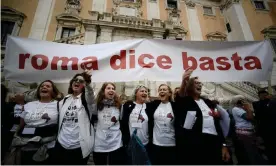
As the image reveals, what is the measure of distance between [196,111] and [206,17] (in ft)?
50.8

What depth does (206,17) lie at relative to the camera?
15.2 metres

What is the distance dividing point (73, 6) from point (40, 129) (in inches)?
521

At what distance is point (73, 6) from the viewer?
1298 cm

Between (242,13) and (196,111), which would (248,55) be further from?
(242,13)

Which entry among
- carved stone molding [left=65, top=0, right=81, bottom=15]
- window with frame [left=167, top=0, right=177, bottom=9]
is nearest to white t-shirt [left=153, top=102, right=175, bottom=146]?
carved stone molding [left=65, top=0, right=81, bottom=15]

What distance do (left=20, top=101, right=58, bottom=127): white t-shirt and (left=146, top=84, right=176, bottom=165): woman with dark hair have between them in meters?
1.46

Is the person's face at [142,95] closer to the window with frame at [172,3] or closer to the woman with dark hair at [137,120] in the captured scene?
the woman with dark hair at [137,120]

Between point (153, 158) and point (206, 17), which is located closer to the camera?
point (153, 158)

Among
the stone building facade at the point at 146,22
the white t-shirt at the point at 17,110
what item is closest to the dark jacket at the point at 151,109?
the white t-shirt at the point at 17,110

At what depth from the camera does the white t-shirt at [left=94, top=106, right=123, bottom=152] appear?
7.75ft

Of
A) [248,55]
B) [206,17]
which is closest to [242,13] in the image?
[206,17]

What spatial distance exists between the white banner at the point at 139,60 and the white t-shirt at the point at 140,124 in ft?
2.02

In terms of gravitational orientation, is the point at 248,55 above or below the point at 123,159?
above

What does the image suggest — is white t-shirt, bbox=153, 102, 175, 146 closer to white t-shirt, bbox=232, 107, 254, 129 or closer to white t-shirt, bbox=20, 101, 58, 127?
white t-shirt, bbox=20, 101, 58, 127
